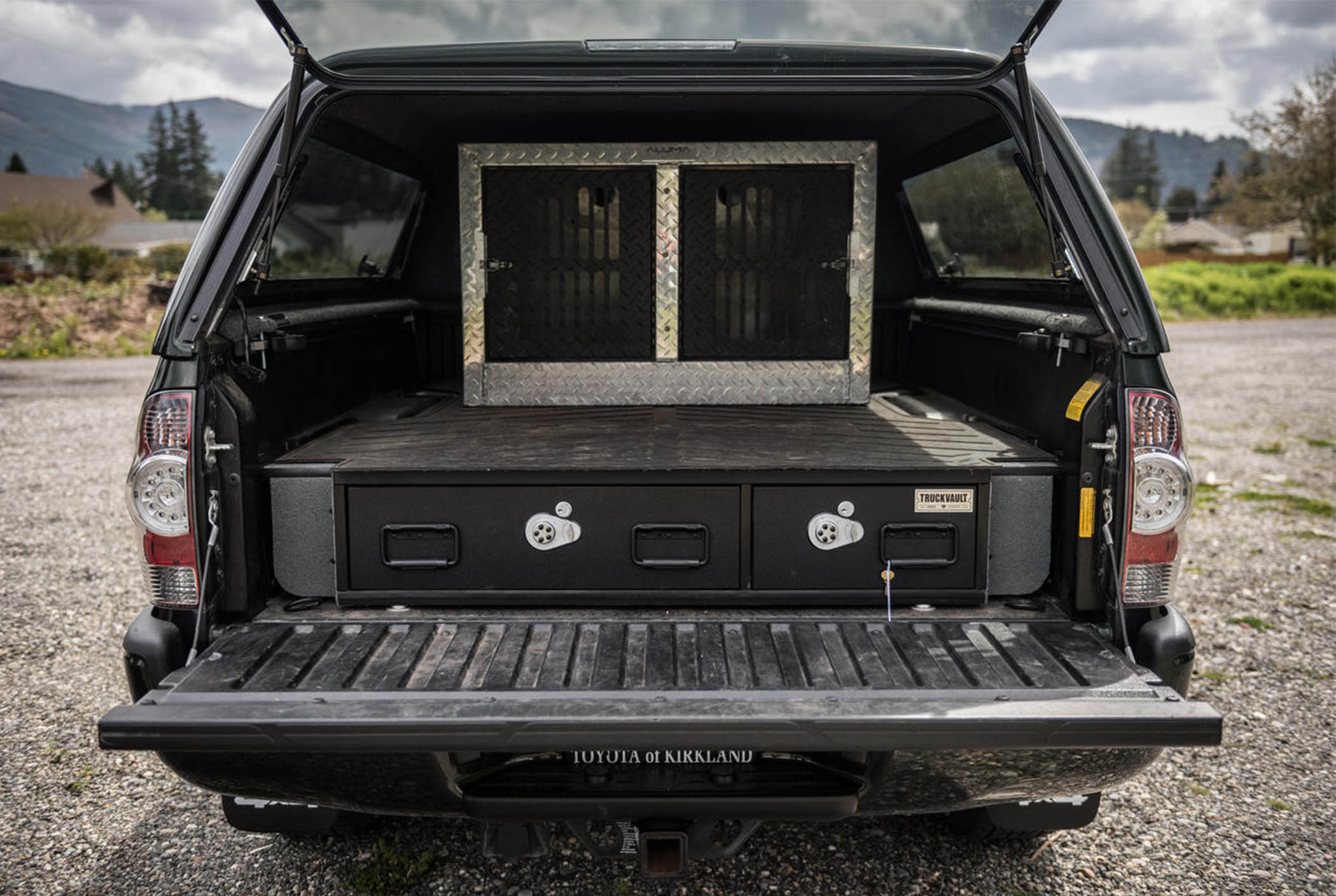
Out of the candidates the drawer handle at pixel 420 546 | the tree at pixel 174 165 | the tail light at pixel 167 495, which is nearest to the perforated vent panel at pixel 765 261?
the drawer handle at pixel 420 546

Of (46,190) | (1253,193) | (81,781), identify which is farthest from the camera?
(46,190)

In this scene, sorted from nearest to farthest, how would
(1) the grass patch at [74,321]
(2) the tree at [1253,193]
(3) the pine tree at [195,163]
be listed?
1. (1) the grass patch at [74,321]
2. (2) the tree at [1253,193]
3. (3) the pine tree at [195,163]

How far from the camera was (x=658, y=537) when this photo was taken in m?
2.53

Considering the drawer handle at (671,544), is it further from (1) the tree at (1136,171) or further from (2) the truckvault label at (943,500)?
(1) the tree at (1136,171)

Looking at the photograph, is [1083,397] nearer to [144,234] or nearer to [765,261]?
[765,261]

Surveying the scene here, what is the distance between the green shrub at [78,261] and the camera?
23703 millimetres

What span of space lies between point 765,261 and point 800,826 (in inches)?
77.3

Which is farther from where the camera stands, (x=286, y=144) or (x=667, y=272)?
(x=667, y=272)

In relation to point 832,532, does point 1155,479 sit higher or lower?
higher

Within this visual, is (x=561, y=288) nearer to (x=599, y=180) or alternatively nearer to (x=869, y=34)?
(x=599, y=180)

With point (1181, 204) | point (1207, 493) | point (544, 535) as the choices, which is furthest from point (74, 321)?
point (1181, 204)

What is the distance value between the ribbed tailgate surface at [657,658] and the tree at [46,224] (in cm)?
3991

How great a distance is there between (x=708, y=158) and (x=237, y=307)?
170cm

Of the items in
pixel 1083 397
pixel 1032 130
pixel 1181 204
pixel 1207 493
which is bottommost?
pixel 1207 493
